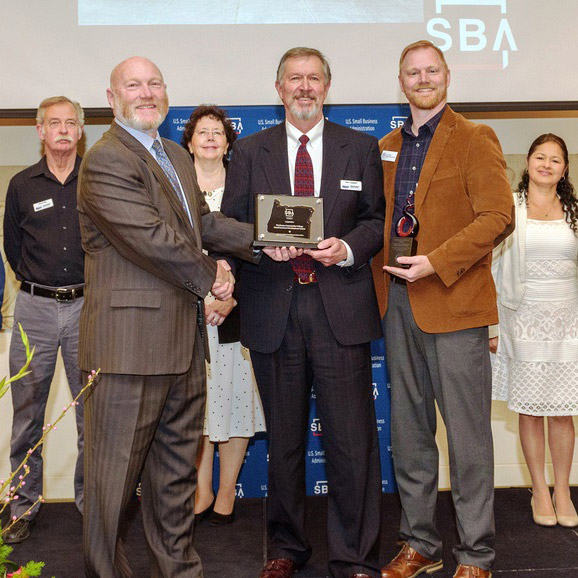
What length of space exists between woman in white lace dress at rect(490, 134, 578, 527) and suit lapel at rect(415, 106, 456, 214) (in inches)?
37.8

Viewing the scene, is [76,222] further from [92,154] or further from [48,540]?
[48,540]

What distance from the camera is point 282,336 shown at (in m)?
2.91

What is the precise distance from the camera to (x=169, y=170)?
2721 mm

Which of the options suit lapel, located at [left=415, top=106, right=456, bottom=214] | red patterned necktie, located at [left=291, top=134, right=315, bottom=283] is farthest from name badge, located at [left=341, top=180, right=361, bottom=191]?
suit lapel, located at [left=415, top=106, right=456, bottom=214]

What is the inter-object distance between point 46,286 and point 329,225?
1600 mm

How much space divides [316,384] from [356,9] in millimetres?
2297

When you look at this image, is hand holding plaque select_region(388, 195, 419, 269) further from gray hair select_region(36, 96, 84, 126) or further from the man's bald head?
gray hair select_region(36, 96, 84, 126)

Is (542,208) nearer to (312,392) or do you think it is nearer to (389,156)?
(389,156)

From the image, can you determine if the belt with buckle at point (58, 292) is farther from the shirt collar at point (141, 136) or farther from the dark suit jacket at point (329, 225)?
the shirt collar at point (141, 136)

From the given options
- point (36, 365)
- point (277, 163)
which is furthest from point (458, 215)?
point (36, 365)

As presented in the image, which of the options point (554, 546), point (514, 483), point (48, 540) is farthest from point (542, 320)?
point (48, 540)

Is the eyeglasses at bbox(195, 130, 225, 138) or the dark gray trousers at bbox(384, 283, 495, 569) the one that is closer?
the dark gray trousers at bbox(384, 283, 495, 569)

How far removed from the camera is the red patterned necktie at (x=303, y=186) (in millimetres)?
2941

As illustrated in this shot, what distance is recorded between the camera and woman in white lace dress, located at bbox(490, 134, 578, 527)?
12.2 feet
